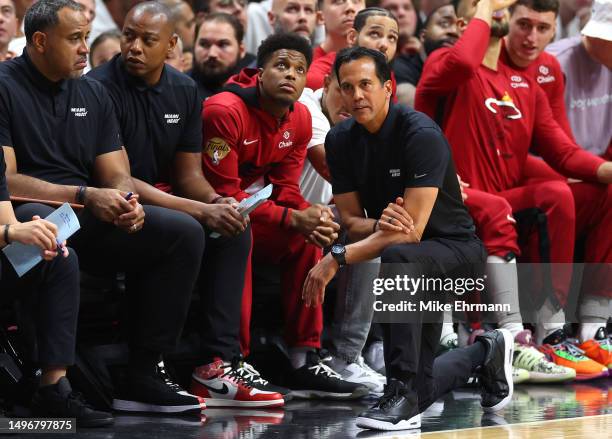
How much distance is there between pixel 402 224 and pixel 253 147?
102 cm

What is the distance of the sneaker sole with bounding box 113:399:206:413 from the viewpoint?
453 cm

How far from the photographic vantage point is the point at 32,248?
399 cm

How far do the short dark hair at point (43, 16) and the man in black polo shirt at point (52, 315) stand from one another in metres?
0.70

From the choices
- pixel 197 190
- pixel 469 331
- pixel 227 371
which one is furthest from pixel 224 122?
pixel 469 331

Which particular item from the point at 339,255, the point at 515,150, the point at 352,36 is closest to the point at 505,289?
the point at 515,150

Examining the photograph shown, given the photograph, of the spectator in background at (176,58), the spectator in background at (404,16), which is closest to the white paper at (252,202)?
the spectator in background at (176,58)

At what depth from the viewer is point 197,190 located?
4.99m

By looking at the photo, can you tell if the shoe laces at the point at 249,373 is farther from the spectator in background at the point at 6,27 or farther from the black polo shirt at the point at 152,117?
the spectator in background at the point at 6,27

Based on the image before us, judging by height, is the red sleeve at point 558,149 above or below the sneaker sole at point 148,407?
above

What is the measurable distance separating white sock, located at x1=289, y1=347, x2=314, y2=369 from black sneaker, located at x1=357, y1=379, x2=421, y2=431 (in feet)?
2.87

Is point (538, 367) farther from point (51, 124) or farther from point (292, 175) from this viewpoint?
point (51, 124)

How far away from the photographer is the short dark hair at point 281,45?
5289mm

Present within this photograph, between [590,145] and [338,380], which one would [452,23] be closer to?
[590,145]

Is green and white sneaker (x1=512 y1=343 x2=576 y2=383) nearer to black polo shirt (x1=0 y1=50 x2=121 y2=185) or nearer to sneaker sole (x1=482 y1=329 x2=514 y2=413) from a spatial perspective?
sneaker sole (x1=482 y1=329 x2=514 y2=413)
